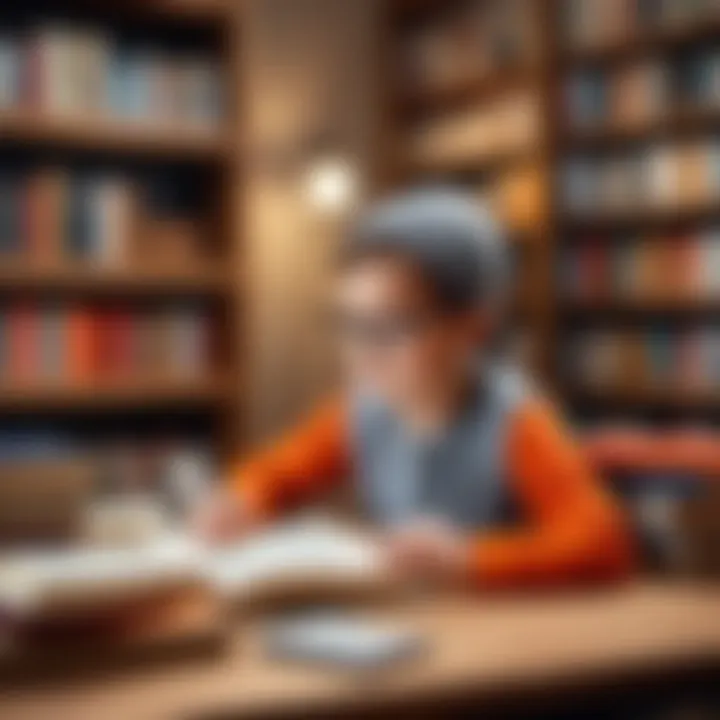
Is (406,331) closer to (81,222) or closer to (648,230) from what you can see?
(81,222)

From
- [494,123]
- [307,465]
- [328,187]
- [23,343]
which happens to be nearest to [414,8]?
[494,123]

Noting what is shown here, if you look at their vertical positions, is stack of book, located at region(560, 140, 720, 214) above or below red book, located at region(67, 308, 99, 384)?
above

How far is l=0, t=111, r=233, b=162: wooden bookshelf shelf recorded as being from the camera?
248 centimetres

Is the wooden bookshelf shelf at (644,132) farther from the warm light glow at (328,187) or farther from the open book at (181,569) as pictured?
the open book at (181,569)

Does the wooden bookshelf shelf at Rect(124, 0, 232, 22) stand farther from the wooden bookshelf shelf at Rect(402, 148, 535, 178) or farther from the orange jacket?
the orange jacket

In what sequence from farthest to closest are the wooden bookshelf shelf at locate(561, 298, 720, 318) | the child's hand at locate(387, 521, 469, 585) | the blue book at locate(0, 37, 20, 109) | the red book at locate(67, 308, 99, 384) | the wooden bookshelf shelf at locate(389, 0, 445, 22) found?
the wooden bookshelf shelf at locate(389, 0, 445, 22), the wooden bookshelf shelf at locate(561, 298, 720, 318), the red book at locate(67, 308, 99, 384), the blue book at locate(0, 37, 20, 109), the child's hand at locate(387, 521, 469, 585)

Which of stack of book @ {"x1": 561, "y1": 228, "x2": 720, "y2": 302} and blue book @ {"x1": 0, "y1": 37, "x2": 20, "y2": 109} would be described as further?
stack of book @ {"x1": 561, "y1": 228, "x2": 720, "y2": 302}

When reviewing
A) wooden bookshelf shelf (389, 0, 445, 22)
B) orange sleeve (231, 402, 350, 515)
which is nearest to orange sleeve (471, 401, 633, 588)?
orange sleeve (231, 402, 350, 515)

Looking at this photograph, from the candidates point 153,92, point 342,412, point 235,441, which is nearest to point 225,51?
point 153,92

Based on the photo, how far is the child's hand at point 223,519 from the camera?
145cm

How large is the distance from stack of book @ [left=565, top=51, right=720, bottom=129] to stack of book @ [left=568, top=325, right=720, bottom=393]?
0.42m

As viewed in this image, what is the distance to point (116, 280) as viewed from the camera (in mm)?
2576

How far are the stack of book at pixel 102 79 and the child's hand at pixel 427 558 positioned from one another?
1459mm

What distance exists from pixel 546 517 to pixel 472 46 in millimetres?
1883
